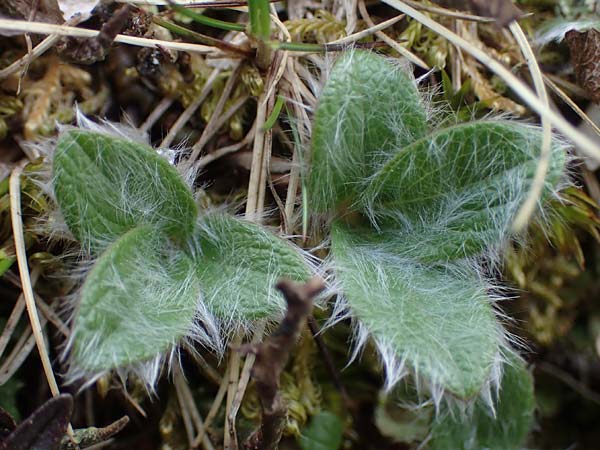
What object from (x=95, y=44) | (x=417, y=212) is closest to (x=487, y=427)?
(x=417, y=212)

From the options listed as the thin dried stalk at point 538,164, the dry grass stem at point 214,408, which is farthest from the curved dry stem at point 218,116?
the thin dried stalk at point 538,164

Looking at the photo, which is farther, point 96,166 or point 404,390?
point 404,390

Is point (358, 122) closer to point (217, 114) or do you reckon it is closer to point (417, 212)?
point (417, 212)

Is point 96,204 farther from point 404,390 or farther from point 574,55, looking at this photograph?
point 574,55

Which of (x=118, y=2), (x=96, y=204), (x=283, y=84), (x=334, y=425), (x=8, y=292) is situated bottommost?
(x=334, y=425)

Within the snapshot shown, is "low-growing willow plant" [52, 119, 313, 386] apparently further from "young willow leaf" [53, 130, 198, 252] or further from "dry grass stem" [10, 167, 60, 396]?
"dry grass stem" [10, 167, 60, 396]

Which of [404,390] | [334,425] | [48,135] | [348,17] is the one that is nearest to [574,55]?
[348,17]

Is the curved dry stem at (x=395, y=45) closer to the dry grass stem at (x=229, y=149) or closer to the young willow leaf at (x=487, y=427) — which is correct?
the dry grass stem at (x=229, y=149)

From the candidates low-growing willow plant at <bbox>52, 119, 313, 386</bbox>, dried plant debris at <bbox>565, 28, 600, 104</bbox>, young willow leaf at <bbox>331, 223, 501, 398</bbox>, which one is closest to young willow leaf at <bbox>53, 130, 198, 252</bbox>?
low-growing willow plant at <bbox>52, 119, 313, 386</bbox>
